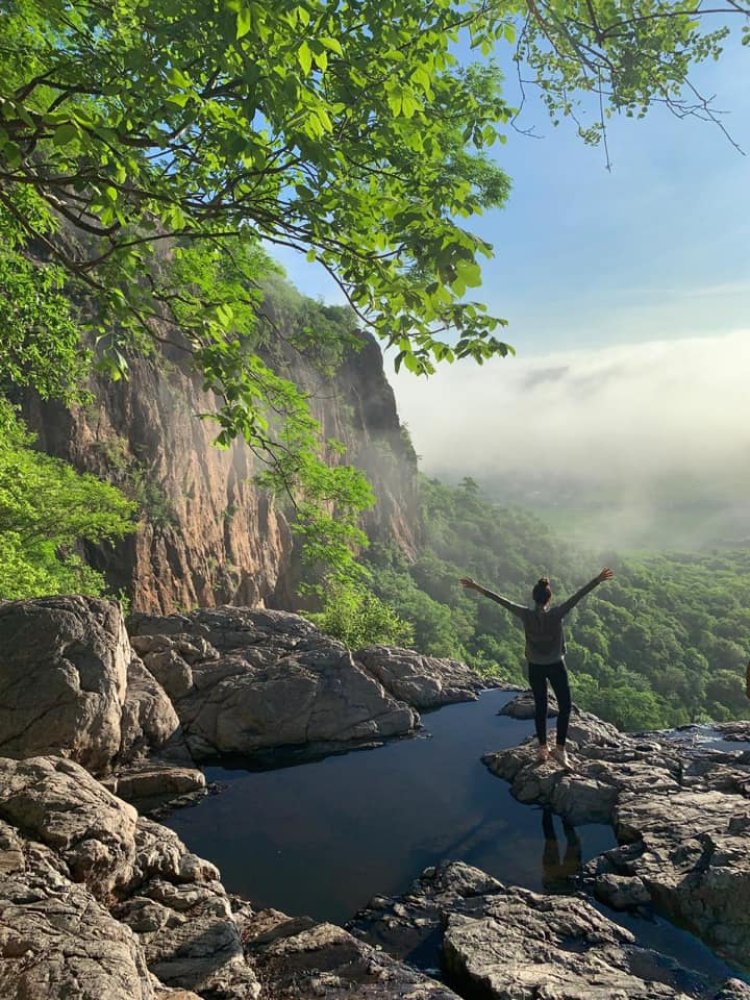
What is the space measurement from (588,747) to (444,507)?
6998 centimetres

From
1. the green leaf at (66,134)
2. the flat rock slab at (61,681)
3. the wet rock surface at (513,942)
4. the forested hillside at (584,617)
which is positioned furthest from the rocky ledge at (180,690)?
the forested hillside at (584,617)

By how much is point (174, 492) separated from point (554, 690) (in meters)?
23.1

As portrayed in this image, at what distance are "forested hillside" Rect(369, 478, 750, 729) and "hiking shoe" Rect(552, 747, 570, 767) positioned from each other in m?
28.8

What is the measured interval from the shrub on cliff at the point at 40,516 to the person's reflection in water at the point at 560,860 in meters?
10.0

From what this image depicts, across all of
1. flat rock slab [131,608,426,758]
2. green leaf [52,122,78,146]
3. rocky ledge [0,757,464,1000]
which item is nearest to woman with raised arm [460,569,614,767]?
flat rock slab [131,608,426,758]

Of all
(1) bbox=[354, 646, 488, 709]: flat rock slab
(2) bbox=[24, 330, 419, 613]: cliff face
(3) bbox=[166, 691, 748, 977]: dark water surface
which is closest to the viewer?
(3) bbox=[166, 691, 748, 977]: dark water surface

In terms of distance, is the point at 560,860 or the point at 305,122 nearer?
the point at 305,122

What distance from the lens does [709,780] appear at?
659 cm

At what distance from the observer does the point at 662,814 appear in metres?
5.44

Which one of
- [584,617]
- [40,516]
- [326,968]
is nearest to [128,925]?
[326,968]

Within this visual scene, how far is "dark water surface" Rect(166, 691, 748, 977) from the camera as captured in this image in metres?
4.51

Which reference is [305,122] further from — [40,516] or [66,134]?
[40,516]

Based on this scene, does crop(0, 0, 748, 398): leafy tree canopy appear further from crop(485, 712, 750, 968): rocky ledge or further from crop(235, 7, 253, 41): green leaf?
crop(485, 712, 750, 968): rocky ledge

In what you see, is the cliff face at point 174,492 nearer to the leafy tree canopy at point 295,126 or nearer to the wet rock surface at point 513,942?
the leafy tree canopy at point 295,126
